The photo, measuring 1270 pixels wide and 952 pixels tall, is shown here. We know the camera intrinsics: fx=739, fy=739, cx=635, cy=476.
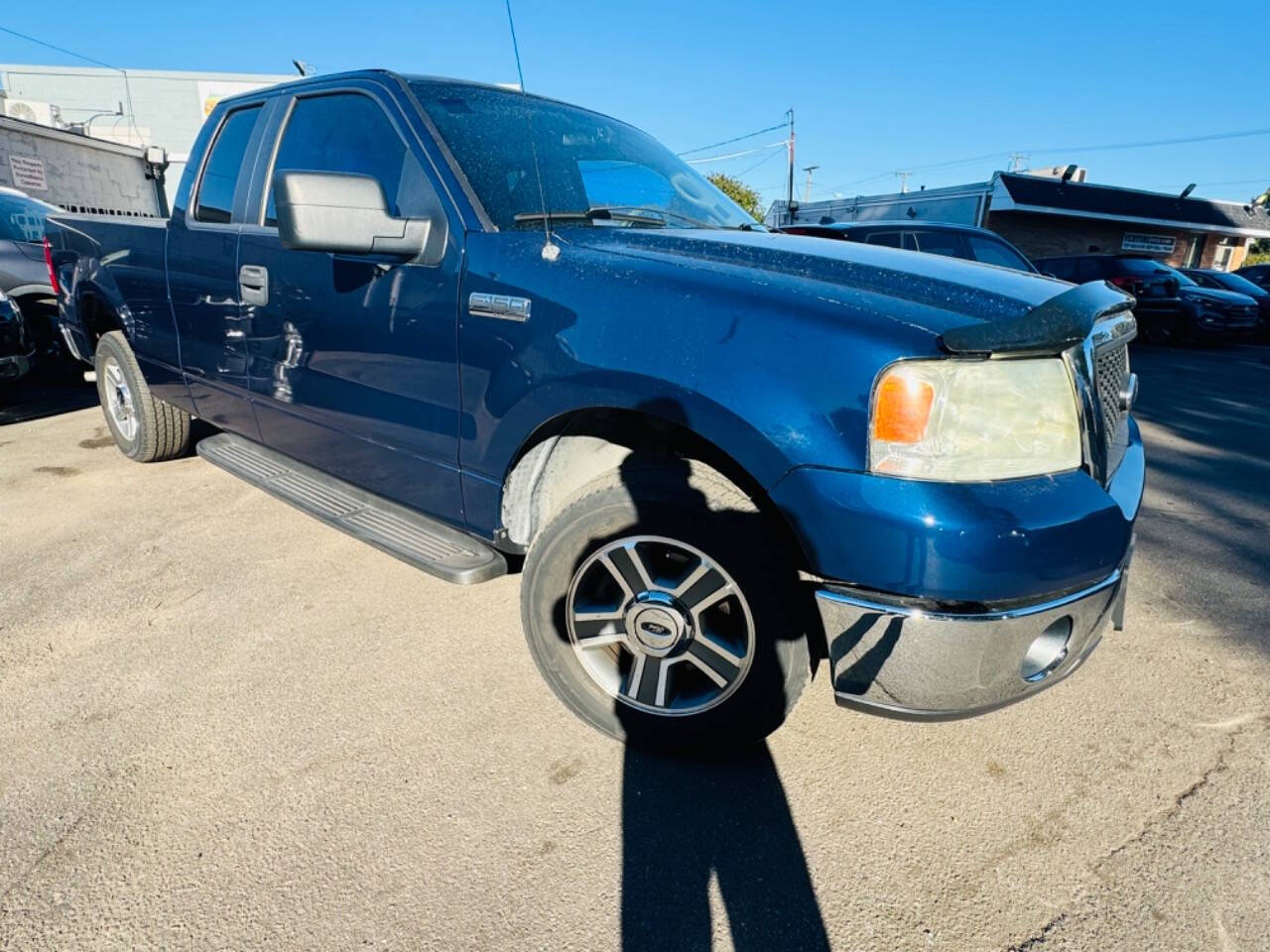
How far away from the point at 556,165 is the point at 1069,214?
25619 mm

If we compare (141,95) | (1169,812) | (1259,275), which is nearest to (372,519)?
(1169,812)

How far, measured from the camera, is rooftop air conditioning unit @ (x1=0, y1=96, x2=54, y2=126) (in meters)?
19.8

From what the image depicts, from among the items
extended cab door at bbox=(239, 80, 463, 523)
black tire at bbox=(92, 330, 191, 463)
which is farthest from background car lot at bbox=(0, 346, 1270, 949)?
black tire at bbox=(92, 330, 191, 463)

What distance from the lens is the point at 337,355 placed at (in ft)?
8.75

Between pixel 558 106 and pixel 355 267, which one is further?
pixel 558 106

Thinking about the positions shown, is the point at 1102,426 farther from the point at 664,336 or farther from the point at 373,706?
the point at 373,706

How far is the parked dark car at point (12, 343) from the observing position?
5.59 metres

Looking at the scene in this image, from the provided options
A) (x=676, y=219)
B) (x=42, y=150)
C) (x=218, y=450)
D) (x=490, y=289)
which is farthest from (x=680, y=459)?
(x=42, y=150)

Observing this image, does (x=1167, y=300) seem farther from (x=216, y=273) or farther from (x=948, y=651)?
(x=216, y=273)

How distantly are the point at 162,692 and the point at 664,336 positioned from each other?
200cm

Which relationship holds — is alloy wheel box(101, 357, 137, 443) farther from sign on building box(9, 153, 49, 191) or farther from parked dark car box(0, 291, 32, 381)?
sign on building box(9, 153, 49, 191)

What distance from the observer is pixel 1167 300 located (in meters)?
13.0

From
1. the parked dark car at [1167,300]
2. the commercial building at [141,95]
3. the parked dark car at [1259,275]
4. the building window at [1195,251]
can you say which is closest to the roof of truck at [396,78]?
the parked dark car at [1167,300]

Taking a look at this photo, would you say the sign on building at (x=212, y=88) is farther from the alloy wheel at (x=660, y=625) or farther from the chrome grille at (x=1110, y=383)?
the chrome grille at (x=1110, y=383)
